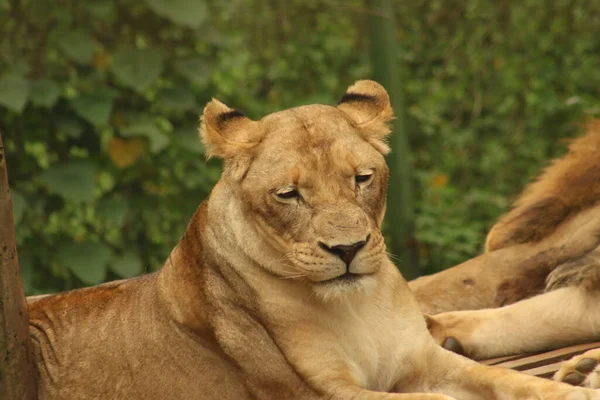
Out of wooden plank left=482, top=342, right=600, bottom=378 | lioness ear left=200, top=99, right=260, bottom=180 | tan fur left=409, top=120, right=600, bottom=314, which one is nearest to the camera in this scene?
lioness ear left=200, top=99, right=260, bottom=180

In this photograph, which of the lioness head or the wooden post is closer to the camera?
the lioness head

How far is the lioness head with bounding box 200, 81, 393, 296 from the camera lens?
8.94 ft

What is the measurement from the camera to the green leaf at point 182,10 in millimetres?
5336

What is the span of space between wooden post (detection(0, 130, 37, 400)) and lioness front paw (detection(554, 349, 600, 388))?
1.43 metres

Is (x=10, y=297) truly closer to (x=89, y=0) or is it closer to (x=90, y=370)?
(x=90, y=370)

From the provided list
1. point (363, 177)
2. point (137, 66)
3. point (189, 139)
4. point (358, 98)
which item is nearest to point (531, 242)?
point (358, 98)

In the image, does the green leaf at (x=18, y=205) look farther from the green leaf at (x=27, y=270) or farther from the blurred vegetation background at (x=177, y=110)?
the green leaf at (x=27, y=270)

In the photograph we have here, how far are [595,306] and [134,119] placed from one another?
2.64 m

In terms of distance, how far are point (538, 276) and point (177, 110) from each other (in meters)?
2.25

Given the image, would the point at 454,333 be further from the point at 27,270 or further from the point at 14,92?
the point at 14,92

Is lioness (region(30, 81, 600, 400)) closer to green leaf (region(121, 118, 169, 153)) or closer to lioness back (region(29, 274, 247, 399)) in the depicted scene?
lioness back (region(29, 274, 247, 399))

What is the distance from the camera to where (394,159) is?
6312mm

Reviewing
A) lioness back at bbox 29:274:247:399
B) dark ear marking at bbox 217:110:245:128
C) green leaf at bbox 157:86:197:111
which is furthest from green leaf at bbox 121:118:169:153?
dark ear marking at bbox 217:110:245:128

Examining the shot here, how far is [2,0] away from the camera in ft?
17.0
